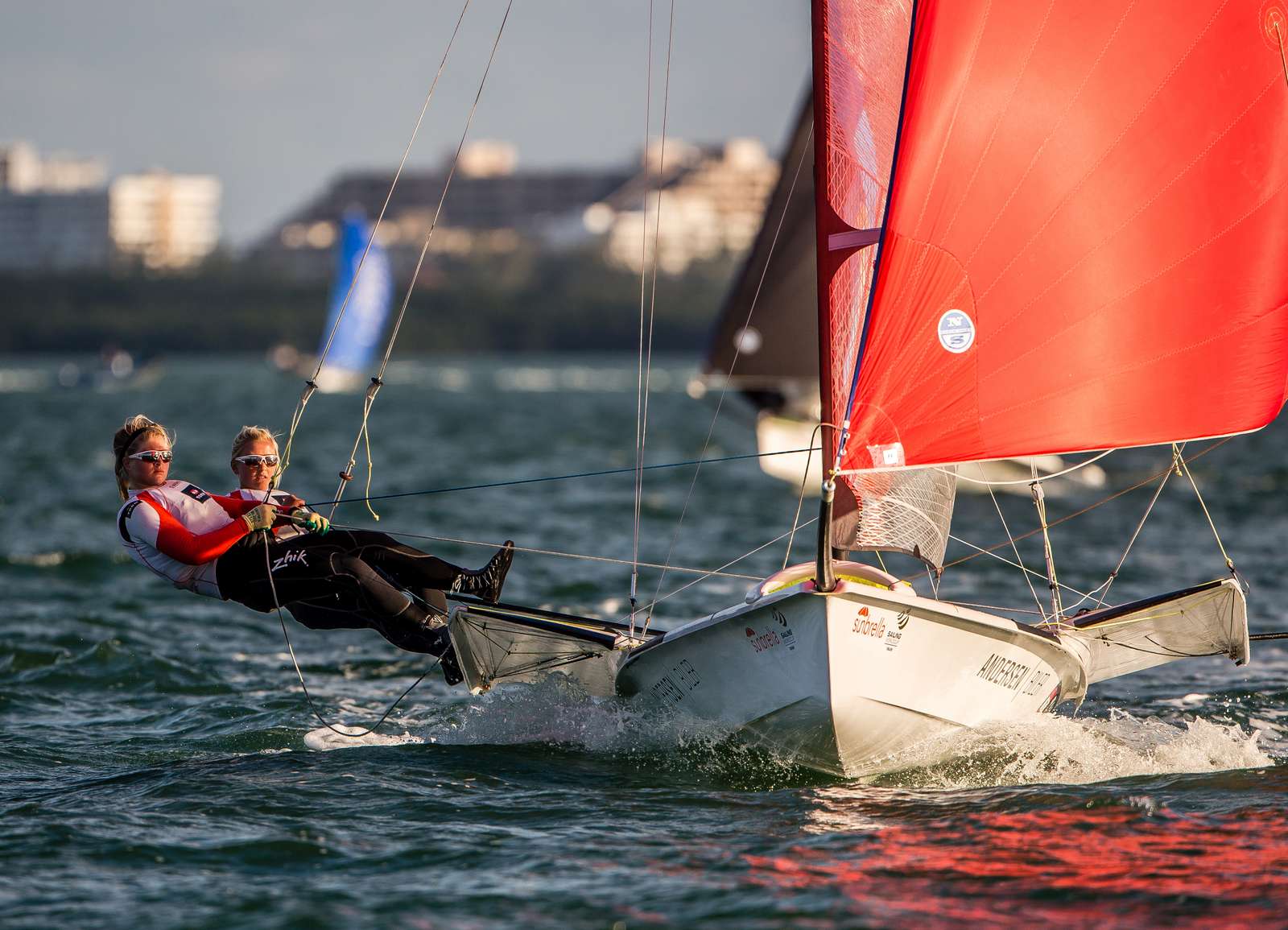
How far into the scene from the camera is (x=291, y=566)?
20.9 feet

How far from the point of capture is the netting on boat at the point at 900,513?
5984mm

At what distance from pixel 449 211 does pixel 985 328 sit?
155596 millimetres

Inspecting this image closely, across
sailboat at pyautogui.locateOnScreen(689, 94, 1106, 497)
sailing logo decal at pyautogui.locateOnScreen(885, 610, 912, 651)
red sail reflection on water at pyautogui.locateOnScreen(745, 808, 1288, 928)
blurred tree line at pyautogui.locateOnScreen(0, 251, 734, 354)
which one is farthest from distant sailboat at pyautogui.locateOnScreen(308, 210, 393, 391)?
blurred tree line at pyautogui.locateOnScreen(0, 251, 734, 354)

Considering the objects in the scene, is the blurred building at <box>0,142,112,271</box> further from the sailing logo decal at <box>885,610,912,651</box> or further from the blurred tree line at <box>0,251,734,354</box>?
the sailing logo decal at <box>885,610,912,651</box>

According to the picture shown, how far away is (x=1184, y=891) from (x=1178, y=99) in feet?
9.91

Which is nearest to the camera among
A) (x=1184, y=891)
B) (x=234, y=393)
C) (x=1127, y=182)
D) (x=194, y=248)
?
(x=1184, y=891)

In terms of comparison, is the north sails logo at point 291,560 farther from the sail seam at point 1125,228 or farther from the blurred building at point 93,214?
the blurred building at point 93,214

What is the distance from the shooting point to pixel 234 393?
186 ft

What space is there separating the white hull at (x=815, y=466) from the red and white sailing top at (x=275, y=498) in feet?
32.6

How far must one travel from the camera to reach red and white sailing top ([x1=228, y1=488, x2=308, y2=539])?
651 centimetres

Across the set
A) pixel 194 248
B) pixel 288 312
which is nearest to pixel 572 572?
pixel 288 312

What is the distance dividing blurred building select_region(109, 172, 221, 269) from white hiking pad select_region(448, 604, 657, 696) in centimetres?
16814

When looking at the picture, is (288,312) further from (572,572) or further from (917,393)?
(917,393)

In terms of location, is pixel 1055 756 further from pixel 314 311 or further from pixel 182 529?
pixel 314 311
